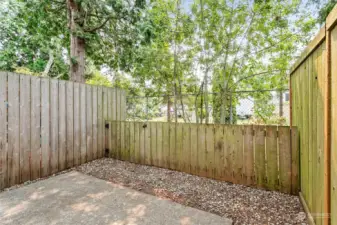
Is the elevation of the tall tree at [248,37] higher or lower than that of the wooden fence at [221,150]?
higher

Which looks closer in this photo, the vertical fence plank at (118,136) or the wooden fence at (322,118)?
the wooden fence at (322,118)

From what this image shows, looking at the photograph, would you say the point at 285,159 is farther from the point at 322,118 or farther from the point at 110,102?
the point at 110,102

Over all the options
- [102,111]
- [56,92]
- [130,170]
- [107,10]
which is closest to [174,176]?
[130,170]

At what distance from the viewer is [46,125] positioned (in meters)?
2.92

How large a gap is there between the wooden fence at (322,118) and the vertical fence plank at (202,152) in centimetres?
134

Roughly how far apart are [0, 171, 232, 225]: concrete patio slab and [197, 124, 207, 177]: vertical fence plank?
3.07 ft

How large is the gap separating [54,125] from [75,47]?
6.74ft

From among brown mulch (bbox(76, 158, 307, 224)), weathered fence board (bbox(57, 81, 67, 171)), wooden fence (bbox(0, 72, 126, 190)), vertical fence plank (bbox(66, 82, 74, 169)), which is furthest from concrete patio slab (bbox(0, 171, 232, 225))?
vertical fence plank (bbox(66, 82, 74, 169))

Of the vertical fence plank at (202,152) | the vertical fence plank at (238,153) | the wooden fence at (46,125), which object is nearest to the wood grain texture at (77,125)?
the wooden fence at (46,125)

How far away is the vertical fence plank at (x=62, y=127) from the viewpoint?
3.11m

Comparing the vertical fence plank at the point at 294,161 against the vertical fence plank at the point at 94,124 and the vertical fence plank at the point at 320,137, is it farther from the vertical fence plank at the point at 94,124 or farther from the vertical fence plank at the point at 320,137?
the vertical fence plank at the point at 94,124

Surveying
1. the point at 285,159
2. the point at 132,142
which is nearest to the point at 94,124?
the point at 132,142

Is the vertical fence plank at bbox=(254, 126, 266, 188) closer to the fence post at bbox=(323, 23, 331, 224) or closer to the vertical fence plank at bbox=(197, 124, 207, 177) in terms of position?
the vertical fence plank at bbox=(197, 124, 207, 177)

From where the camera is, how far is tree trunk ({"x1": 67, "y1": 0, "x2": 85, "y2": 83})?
3959 mm
